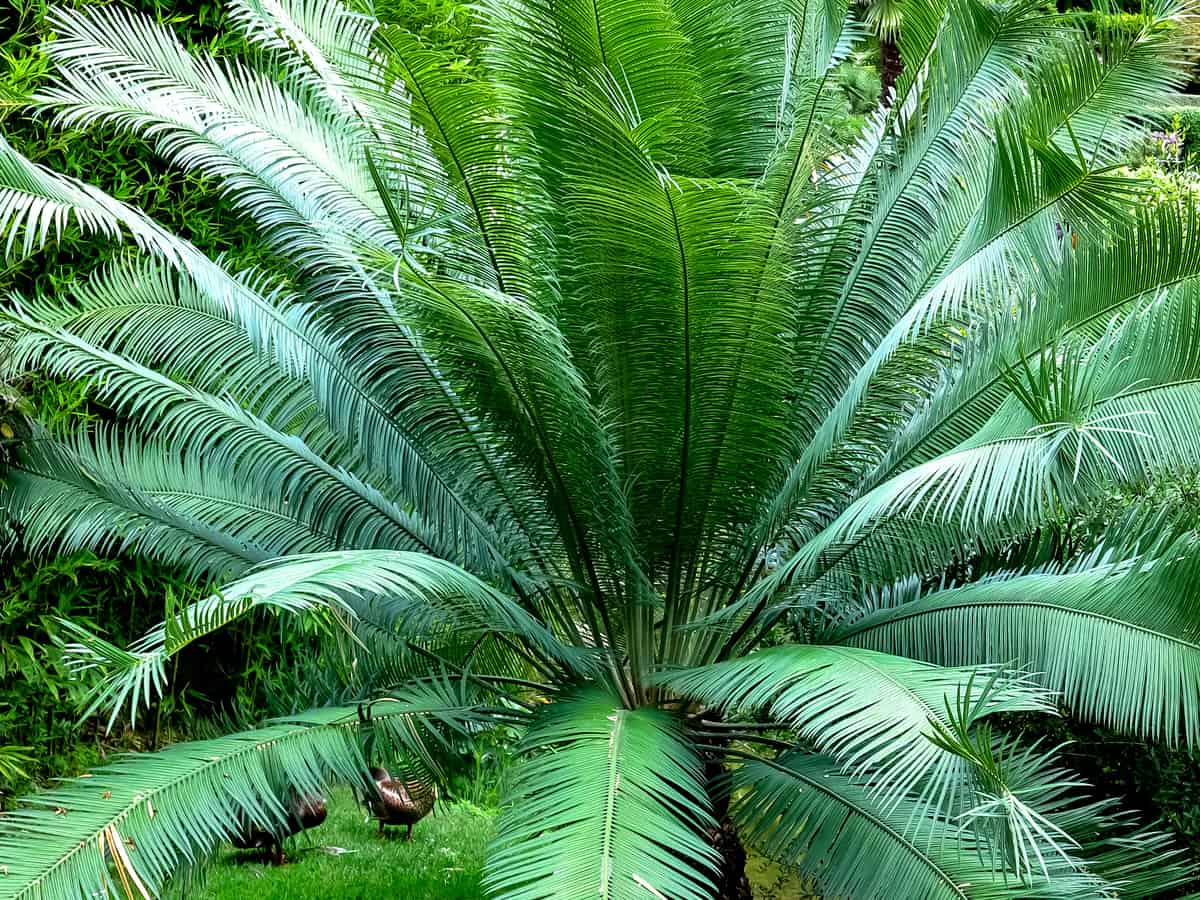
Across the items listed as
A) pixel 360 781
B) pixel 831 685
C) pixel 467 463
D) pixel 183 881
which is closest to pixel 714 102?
pixel 467 463

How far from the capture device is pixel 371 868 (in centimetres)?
512

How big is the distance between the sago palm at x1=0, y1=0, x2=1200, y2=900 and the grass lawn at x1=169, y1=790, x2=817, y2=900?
0.97 metres

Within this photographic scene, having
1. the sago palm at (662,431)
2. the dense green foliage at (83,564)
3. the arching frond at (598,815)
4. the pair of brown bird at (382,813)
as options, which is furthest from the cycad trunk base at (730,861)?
the dense green foliage at (83,564)

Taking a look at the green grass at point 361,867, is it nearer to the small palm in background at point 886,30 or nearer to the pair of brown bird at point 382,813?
the pair of brown bird at point 382,813

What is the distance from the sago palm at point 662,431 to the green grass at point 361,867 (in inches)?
38.2

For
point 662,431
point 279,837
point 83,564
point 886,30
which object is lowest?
point 279,837

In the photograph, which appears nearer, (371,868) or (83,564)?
(83,564)

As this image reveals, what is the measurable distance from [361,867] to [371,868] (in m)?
0.04

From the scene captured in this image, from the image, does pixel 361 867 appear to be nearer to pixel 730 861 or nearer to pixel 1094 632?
pixel 730 861

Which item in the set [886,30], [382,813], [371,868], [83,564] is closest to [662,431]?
[83,564]

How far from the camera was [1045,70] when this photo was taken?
3949 mm

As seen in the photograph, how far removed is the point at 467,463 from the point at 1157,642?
208 cm

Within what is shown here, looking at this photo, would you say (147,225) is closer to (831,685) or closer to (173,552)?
(173,552)

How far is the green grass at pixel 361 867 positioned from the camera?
467 centimetres
